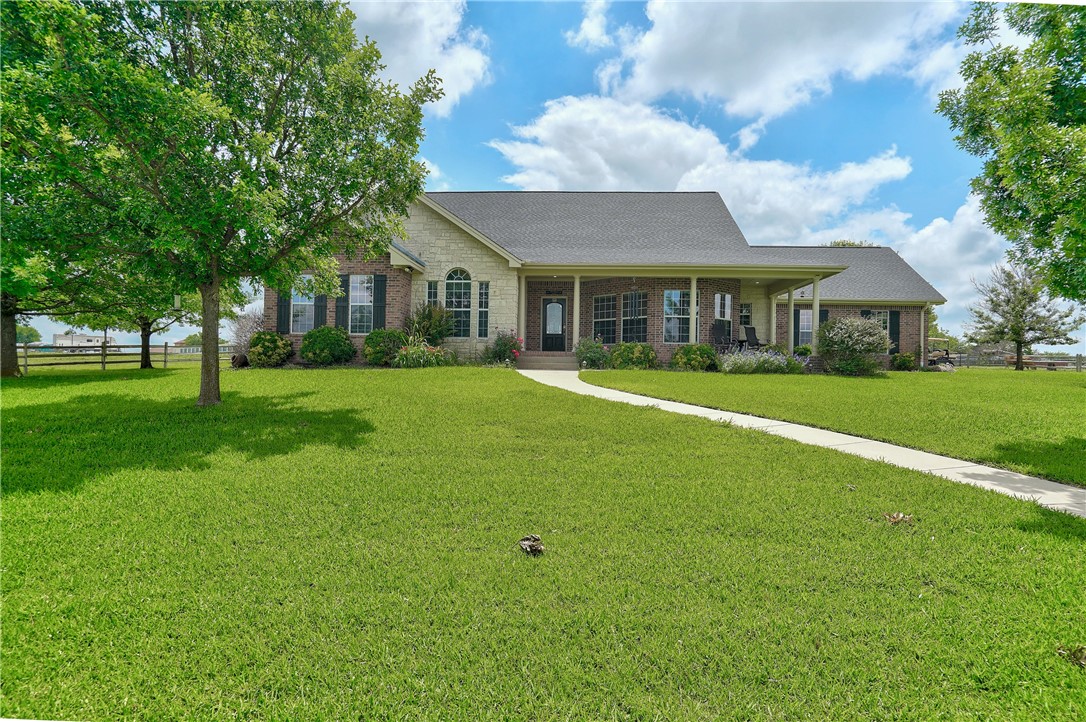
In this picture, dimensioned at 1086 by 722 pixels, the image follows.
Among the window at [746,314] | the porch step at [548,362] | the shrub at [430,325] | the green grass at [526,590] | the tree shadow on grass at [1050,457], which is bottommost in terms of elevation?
the green grass at [526,590]

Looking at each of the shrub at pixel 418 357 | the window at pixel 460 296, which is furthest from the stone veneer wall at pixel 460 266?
the shrub at pixel 418 357

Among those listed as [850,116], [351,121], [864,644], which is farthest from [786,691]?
[351,121]

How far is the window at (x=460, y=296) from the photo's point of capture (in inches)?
675

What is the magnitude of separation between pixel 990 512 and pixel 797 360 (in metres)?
13.4

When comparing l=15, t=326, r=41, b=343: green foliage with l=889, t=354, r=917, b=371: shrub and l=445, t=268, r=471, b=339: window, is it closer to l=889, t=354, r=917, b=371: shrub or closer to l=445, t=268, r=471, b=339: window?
l=445, t=268, r=471, b=339: window

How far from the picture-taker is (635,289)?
691 inches

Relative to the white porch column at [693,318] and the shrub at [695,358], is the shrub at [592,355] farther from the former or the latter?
the white porch column at [693,318]

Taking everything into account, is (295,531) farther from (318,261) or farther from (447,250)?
(447,250)

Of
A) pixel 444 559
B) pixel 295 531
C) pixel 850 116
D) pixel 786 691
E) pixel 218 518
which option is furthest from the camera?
pixel 850 116

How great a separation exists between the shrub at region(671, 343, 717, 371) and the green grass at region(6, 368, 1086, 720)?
10.7m

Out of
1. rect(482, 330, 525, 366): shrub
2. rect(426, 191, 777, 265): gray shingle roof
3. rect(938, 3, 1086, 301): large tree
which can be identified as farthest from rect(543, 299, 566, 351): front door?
rect(938, 3, 1086, 301): large tree

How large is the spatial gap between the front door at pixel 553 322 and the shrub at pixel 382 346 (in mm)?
6064

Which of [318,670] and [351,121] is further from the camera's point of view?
[351,121]

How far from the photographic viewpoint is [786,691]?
195 centimetres
